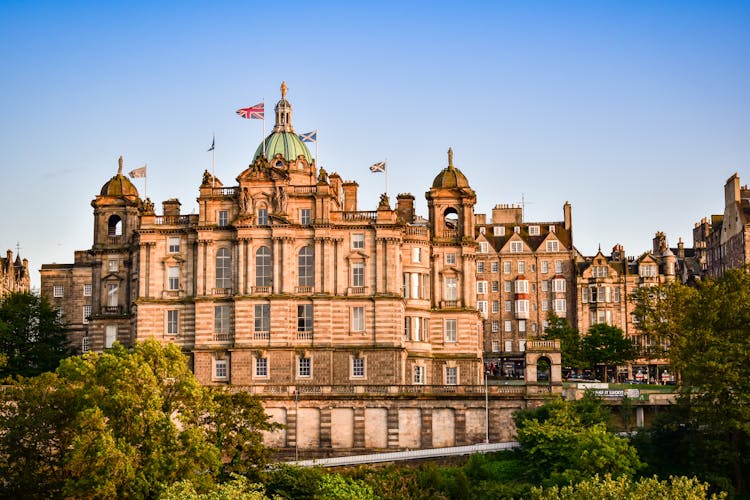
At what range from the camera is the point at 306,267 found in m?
90.8

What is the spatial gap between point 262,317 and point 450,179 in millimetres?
20596

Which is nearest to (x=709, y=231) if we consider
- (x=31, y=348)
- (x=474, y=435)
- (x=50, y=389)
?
(x=474, y=435)

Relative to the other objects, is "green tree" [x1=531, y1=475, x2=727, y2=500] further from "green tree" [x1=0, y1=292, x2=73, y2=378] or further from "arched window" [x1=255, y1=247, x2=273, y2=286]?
"green tree" [x1=0, y1=292, x2=73, y2=378]

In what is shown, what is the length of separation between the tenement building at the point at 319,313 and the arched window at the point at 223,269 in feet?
0.25

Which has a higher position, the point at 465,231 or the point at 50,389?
the point at 465,231

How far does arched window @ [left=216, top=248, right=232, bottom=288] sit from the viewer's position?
91.4 metres

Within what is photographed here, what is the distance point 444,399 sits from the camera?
8431cm

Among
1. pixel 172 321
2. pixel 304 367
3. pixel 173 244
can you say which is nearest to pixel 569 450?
pixel 304 367

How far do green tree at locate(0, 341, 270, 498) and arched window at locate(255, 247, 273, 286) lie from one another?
71.0 feet

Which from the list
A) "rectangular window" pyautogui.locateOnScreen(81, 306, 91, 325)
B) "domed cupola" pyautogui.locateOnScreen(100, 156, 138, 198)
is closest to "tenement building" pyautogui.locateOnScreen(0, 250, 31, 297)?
"rectangular window" pyautogui.locateOnScreen(81, 306, 91, 325)

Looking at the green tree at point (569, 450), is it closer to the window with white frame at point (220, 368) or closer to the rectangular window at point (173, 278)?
the window with white frame at point (220, 368)

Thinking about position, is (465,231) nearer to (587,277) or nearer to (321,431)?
(321,431)

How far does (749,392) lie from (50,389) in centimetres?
4160

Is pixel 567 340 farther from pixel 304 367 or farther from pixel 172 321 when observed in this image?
pixel 172 321
